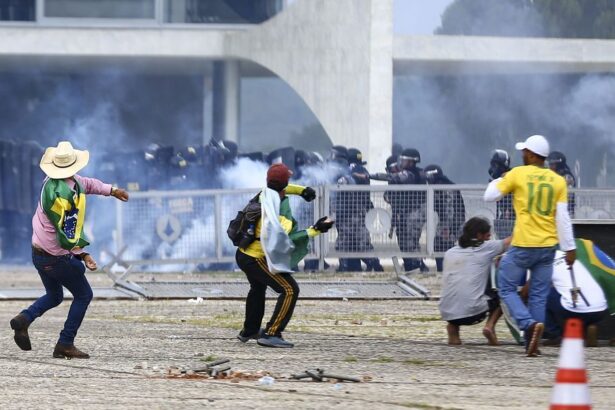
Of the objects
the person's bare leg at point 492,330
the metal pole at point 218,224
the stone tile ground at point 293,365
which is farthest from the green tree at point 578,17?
the person's bare leg at point 492,330

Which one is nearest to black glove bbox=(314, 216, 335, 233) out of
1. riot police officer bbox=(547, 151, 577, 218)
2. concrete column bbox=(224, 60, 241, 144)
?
riot police officer bbox=(547, 151, 577, 218)

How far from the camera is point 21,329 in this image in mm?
11289

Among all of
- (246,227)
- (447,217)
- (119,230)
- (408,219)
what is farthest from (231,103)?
(246,227)

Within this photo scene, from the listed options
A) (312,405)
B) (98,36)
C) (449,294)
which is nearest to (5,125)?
(98,36)

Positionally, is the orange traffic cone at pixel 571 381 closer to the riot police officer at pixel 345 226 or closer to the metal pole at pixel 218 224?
the riot police officer at pixel 345 226

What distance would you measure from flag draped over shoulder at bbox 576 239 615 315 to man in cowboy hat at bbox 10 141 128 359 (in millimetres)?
3484

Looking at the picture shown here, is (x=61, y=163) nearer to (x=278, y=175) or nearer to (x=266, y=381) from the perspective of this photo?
(x=278, y=175)

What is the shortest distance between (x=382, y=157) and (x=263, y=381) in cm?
2138

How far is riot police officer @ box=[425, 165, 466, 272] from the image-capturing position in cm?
1934

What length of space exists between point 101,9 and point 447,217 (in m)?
18.8

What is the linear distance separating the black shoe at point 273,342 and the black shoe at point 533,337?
6.07ft

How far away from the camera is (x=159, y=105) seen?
4044cm

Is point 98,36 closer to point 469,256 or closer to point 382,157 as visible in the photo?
point 382,157

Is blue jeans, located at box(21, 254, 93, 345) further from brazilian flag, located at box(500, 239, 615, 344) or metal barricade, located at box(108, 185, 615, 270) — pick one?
metal barricade, located at box(108, 185, 615, 270)
